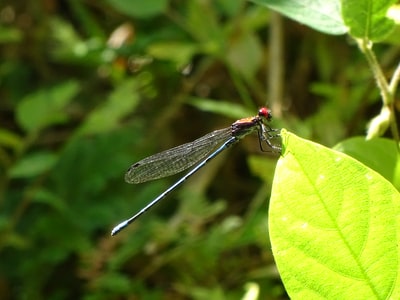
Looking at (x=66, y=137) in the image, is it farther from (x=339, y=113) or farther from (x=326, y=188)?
(x=326, y=188)

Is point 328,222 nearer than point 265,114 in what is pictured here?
Yes

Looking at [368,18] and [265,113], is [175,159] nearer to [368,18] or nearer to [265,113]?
[265,113]

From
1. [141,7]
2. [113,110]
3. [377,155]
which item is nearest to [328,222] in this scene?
[377,155]

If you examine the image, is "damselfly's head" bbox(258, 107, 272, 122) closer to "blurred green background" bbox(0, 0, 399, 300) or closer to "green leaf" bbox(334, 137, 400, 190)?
"blurred green background" bbox(0, 0, 399, 300)

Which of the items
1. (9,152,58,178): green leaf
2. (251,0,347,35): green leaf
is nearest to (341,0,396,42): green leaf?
(251,0,347,35): green leaf

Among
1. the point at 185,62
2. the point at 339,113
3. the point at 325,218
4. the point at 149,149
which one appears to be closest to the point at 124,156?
the point at 149,149

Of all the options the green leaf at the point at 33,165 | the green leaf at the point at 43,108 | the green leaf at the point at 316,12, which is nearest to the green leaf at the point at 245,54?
the green leaf at the point at 43,108

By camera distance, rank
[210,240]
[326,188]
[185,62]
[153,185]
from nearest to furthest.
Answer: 1. [326,188]
2. [210,240]
3. [153,185]
4. [185,62]
